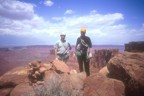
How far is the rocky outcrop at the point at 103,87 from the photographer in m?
4.92

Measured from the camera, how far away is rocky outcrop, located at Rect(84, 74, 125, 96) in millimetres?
4922

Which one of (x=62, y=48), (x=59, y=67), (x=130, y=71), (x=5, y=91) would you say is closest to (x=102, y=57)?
(x=62, y=48)

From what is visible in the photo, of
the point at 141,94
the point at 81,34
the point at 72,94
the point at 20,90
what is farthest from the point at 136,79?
the point at 20,90

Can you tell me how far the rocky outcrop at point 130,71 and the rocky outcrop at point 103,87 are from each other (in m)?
0.33

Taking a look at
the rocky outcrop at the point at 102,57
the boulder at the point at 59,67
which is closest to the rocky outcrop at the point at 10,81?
the boulder at the point at 59,67

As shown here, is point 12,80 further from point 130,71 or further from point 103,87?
point 130,71

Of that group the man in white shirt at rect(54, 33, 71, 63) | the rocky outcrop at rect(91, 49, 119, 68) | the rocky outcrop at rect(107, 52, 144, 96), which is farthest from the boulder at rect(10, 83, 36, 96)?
the rocky outcrop at rect(91, 49, 119, 68)

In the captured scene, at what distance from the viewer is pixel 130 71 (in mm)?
5336

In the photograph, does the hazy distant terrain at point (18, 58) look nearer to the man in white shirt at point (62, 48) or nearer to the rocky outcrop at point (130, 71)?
the man in white shirt at point (62, 48)

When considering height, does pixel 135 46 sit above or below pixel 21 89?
above

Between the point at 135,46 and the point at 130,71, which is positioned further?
the point at 135,46

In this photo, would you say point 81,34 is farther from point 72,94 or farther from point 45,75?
point 72,94

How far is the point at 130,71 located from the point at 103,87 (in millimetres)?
1099

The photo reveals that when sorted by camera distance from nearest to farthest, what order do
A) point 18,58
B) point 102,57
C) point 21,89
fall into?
point 21,89, point 102,57, point 18,58
